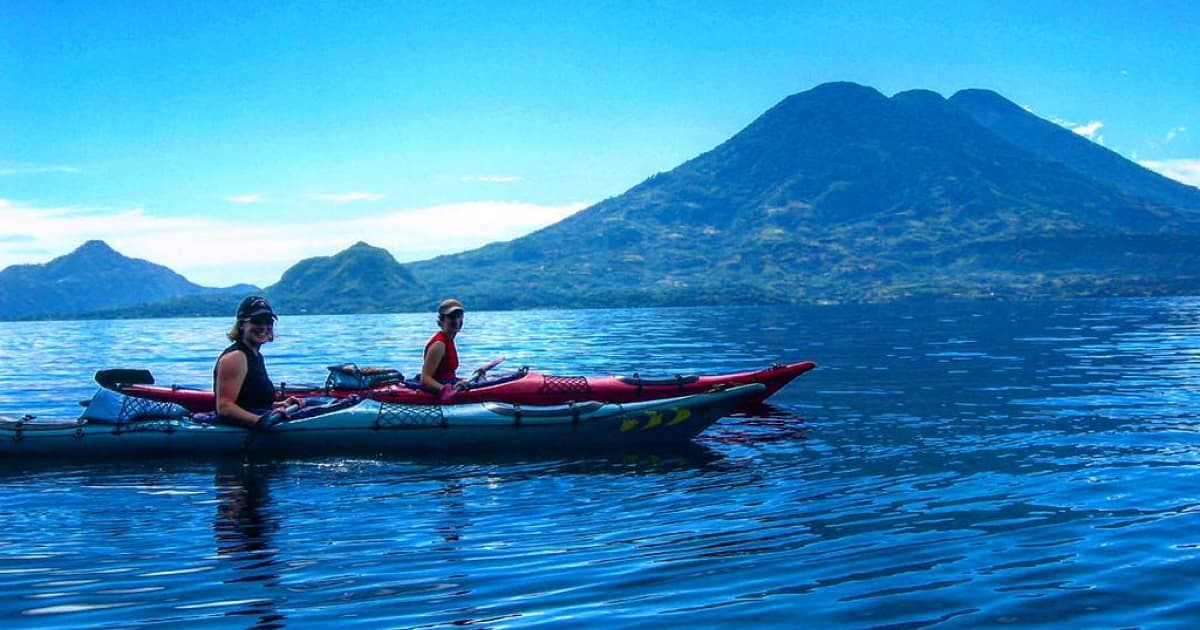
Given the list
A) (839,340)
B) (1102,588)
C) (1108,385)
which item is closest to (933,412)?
(1108,385)

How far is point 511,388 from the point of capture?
667 inches

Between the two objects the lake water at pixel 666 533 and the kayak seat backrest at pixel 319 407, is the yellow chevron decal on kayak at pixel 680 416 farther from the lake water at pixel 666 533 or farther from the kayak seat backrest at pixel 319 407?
the kayak seat backrest at pixel 319 407

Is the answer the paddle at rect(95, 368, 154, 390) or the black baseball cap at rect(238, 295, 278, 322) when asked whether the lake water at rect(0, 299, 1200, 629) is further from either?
the paddle at rect(95, 368, 154, 390)

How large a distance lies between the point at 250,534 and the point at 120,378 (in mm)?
10555

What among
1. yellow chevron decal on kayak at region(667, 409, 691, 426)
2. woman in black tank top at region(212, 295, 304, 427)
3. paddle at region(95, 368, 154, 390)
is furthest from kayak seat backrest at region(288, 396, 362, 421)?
yellow chevron decal on kayak at region(667, 409, 691, 426)

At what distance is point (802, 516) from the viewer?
1013 cm

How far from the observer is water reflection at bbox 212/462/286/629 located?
24.2ft

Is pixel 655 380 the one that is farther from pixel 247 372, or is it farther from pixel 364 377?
pixel 247 372

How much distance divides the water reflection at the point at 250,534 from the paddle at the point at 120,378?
Result: 5689 millimetres

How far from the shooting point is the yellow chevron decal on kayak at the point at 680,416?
15.0m

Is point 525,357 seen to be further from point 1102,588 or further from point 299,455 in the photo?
point 1102,588

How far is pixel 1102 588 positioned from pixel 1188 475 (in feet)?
18.3

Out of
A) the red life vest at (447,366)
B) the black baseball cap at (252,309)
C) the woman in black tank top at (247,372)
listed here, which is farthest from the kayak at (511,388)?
the black baseball cap at (252,309)

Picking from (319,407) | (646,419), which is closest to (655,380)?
(646,419)
